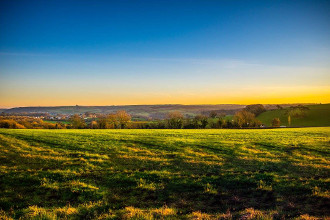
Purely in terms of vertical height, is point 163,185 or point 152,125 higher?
point 163,185

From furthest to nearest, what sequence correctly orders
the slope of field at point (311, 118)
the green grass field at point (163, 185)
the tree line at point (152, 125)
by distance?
the slope of field at point (311, 118)
the tree line at point (152, 125)
the green grass field at point (163, 185)

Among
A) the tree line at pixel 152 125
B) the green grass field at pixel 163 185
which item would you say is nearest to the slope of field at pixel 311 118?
the tree line at pixel 152 125

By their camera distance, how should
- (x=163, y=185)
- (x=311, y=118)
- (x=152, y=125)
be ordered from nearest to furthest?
(x=163, y=185), (x=152, y=125), (x=311, y=118)

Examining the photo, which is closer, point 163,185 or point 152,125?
point 163,185

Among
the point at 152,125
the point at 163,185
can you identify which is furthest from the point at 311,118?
the point at 163,185

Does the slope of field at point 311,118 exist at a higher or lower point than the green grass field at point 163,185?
lower

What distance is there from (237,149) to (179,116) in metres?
69.9

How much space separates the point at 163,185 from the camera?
1200 cm

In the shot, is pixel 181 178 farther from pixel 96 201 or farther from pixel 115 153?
pixel 115 153

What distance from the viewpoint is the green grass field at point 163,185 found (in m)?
8.64

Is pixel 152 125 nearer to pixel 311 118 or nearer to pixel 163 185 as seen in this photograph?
pixel 163 185

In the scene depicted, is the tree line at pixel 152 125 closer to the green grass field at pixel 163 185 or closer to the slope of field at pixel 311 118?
the slope of field at pixel 311 118

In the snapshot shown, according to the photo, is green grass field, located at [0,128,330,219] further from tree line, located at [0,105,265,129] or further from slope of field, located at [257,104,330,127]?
slope of field, located at [257,104,330,127]

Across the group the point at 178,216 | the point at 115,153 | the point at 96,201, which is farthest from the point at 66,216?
the point at 115,153
